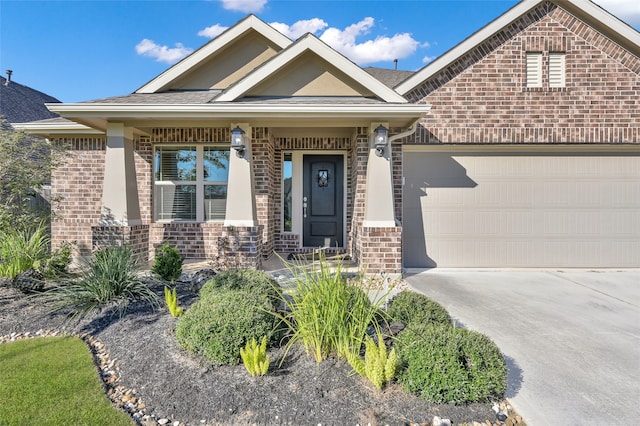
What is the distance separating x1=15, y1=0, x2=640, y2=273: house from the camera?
231 inches

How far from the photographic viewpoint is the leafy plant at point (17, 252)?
4609 mm

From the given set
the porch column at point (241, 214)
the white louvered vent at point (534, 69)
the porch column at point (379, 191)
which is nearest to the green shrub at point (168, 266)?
the porch column at point (241, 214)

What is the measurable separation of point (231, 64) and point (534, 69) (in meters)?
6.45

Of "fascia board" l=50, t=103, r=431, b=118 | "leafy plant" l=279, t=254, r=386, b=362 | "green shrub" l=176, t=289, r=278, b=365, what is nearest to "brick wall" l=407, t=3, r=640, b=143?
"fascia board" l=50, t=103, r=431, b=118

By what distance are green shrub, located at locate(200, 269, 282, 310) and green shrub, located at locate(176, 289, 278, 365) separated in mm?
450

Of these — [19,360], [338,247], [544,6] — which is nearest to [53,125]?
[19,360]

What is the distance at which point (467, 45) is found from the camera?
6512 millimetres

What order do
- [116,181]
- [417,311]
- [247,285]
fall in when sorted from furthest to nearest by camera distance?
[116,181] < [247,285] < [417,311]

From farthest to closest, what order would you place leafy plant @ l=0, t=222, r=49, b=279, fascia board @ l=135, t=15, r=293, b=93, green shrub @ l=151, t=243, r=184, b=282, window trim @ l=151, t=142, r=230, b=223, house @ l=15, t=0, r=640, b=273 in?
window trim @ l=151, t=142, r=230, b=223 < fascia board @ l=135, t=15, r=293, b=93 < house @ l=15, t=0, r=640, b=273 < green shrub @ l=151, t=243, r=184, b=282 < leafy plant @ l=0, t=222, r=49, b=279

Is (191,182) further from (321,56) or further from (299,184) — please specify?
(321,56)

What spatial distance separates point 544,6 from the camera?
258 inches

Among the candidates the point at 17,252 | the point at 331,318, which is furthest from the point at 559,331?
the point at 17,252

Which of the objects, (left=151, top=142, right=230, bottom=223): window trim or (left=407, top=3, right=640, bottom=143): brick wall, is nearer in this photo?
(left=407, top=3, right=640, bottom=143): brick wall

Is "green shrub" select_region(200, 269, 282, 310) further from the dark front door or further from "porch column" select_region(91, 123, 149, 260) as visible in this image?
the dark front door
